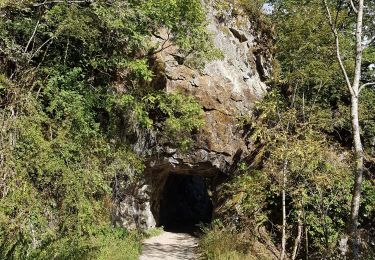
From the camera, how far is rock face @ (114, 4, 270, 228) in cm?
1280

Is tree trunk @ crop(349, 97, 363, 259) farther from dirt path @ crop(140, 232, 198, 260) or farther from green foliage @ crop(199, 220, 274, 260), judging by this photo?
dirt path @ crop(140, 232, 198, 260)

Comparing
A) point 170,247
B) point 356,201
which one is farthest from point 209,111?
point 356,201

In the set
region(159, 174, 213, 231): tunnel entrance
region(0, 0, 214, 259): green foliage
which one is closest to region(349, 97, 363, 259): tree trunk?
region(0, 0, 214, 259): green foliage

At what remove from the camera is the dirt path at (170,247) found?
1062cm

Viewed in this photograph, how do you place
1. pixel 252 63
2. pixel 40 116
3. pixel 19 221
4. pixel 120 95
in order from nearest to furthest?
pixel 19 221, pixel 40 116, pixel 120 95, pixel 252 63

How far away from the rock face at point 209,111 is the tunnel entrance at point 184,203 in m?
3.62

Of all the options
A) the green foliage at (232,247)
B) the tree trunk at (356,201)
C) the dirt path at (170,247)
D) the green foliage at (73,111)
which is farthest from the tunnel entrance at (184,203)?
the tree trunk at (356,201)

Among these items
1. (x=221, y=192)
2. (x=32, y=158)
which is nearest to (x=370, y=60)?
(x=221, y=192)

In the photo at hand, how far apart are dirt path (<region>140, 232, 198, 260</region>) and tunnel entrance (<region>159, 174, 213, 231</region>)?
140 inches

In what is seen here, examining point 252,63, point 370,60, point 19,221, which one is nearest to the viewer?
point 19,221

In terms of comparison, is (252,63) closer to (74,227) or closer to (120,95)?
(120,95)

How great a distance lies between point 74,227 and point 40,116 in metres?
2.37

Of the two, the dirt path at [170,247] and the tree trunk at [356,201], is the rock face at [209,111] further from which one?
the tree trunk at [356,201]

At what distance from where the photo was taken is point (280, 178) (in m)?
9.30
